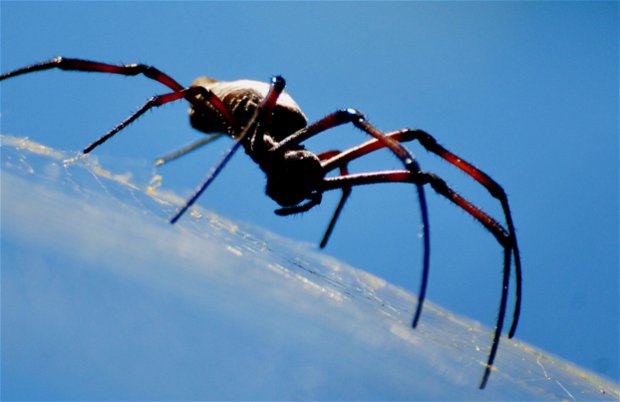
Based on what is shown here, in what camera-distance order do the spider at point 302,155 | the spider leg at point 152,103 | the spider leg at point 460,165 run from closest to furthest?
1. the spider at point 302,155
2. the spider leg at point 460,165
3. the spider leg at point 152,103

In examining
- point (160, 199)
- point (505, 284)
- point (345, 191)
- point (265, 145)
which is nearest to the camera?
point (505, 284)

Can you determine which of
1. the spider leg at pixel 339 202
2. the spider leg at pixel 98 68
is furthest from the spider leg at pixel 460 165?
the spider leg at pixel 98 68

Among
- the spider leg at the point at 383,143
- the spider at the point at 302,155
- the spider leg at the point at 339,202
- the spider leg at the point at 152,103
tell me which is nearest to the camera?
the spider leg at the point at 383,143

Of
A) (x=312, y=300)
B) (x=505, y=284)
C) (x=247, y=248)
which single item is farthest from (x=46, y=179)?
(x=505, y=284)

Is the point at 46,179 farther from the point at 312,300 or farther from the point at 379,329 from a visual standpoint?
the point at 379,329

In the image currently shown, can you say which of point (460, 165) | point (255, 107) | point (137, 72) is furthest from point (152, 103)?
point (460, 165)

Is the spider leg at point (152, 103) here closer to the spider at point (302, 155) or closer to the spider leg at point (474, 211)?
the spider at point (302, 155)
